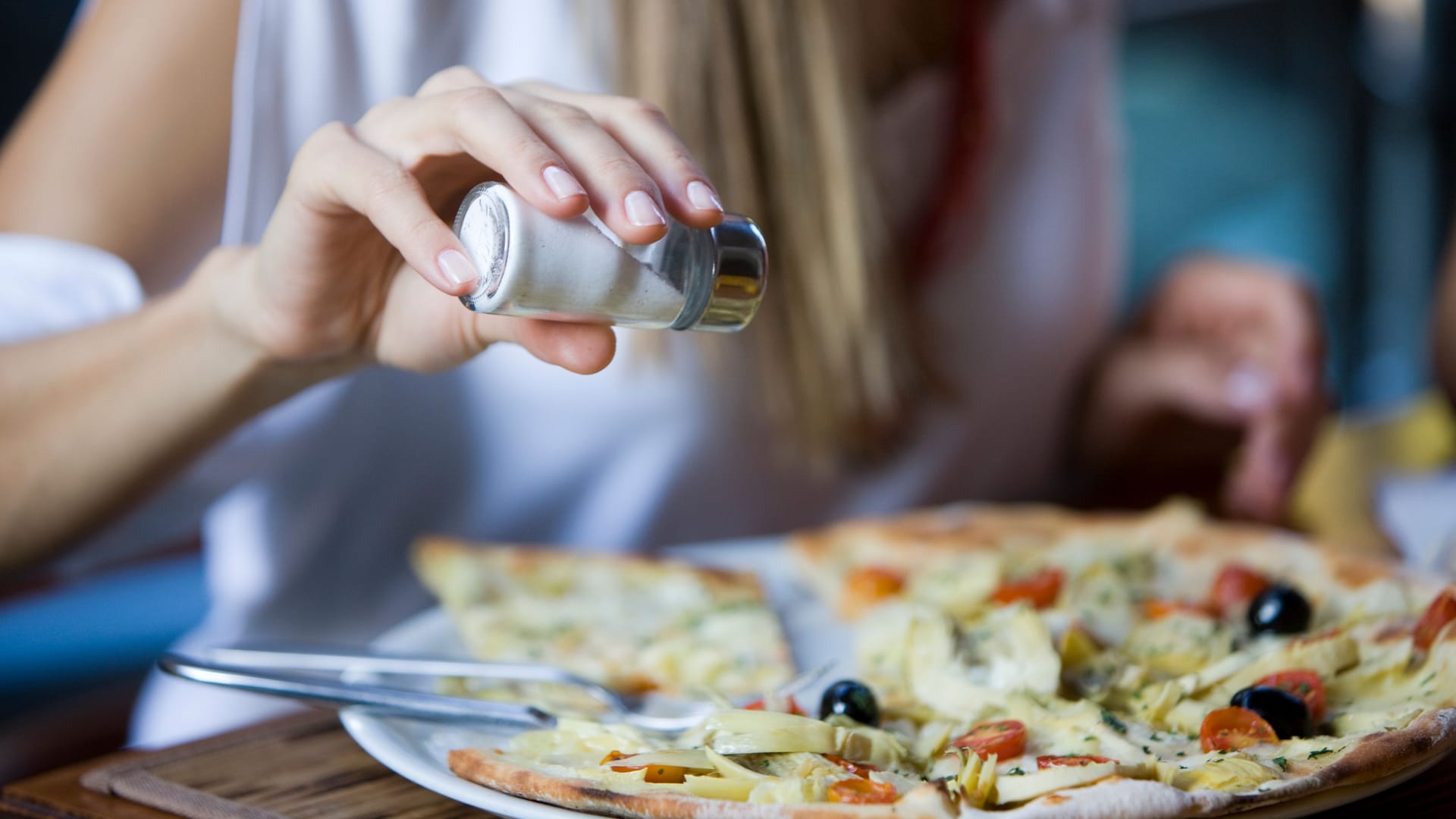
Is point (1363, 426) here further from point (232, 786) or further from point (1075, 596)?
point (232, 786)

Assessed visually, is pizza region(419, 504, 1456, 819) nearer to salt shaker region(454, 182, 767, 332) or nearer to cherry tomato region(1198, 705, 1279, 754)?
cherry tomato region(1198, 705, 1279, 754)

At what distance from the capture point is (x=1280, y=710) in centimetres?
73

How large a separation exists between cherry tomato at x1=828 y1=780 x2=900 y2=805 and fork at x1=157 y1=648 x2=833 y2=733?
212 millimetres

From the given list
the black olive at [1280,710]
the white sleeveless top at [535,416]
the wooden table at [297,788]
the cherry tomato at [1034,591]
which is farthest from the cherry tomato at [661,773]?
the white sleeveless top at [535,416]

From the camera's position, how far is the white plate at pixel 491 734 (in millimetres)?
644

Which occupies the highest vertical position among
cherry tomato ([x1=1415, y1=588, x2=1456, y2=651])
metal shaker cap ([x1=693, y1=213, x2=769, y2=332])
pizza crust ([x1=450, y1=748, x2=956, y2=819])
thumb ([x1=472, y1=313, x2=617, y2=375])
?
metal shaker cap ([x1=693, y1=213, x2=769, y2=332])

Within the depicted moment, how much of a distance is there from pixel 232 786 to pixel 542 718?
0.62 ft

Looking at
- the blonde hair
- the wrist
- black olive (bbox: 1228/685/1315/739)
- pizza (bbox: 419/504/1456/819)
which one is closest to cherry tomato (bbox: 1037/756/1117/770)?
pizza (bbox: 419/504/1456/819)

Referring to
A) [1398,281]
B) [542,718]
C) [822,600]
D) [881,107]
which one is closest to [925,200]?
[881,107]

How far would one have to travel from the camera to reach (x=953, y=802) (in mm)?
619

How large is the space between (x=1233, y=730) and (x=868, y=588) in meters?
0.43

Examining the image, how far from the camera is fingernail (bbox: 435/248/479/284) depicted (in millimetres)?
642

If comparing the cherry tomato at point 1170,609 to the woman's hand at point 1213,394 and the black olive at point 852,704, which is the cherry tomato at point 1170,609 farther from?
the woman's hand at point 1213,394

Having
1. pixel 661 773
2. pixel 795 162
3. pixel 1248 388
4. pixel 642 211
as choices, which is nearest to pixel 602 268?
pixel 642 211
